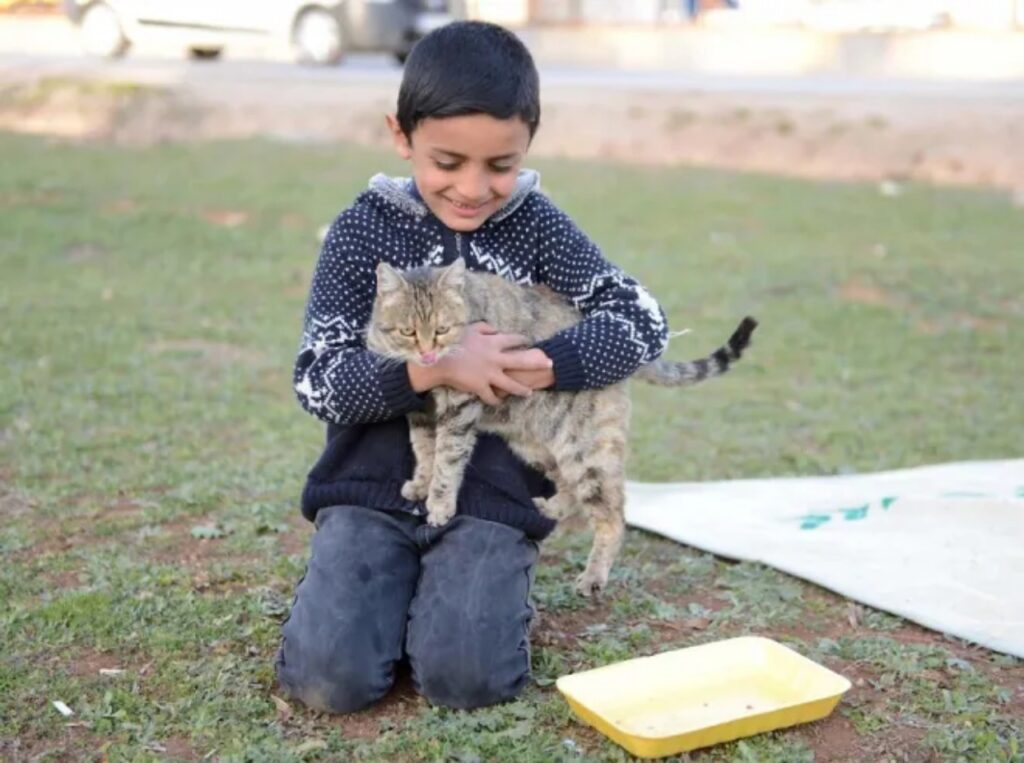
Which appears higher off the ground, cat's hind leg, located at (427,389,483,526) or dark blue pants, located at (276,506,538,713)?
cat's hind leg, located at (427,389,483,526)

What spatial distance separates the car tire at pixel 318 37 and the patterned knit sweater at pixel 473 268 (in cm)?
1602

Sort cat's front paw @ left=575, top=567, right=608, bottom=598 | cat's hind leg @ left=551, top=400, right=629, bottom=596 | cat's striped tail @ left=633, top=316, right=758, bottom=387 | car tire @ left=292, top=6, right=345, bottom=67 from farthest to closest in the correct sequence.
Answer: car tire @ left=292, top=6, right=345, bottom=67, cat's striped tail @ left=633, top=316, right=758, bottom=387, cat's front paw @ left=575, top=567, right=608, bottom=598, cat's hind leg @ left=551, top=400, right=629, bottom=596

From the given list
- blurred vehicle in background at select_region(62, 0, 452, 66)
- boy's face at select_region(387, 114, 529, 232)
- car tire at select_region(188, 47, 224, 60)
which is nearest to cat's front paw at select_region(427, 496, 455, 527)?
boy's face at select_region(387, 114, 529, 232)

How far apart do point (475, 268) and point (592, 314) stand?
0.36m

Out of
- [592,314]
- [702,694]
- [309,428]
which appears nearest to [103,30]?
[309,428]

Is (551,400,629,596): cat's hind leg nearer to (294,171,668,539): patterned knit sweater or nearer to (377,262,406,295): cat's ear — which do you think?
(294,171,668,539): patterned knit sweater

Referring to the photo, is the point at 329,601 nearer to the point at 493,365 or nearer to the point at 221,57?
the point at 493,365

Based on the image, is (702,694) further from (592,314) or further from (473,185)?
(473,185)

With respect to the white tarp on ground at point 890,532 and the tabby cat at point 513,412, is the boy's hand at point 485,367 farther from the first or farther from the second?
the white tarp on ground at point 890,532

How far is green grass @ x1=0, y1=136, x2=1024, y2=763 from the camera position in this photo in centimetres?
326

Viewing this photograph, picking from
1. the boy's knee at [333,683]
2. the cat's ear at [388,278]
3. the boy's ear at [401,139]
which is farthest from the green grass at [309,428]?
the boy's ear at [401,139]

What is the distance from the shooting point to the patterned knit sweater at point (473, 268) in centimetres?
362

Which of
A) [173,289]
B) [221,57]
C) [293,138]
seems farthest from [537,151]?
[221,57]

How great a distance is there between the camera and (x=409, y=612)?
3512 millimetres
